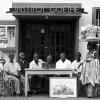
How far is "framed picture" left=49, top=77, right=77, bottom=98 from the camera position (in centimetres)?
1116

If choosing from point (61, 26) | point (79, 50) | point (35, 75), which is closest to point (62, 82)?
point (35, 75)

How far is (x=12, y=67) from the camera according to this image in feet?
39.2

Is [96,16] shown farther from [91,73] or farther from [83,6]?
[91,73]

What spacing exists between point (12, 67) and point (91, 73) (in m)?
2.59

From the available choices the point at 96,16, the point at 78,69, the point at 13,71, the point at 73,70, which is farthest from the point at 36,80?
the point at 96,16

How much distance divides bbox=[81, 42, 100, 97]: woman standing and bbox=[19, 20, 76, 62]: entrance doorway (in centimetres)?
282

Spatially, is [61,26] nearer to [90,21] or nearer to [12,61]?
[90,21]

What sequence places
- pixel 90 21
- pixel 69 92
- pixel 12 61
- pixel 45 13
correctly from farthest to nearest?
pixel 90 21 < pixel 45 13 < pixel 12 61 < pixel 69 92

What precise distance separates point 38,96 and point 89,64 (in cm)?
189

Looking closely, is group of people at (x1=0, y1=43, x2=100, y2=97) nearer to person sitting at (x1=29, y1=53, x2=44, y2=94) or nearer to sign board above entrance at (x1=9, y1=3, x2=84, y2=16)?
person sitting at (x1=29, y1=53, x2=44, y2=94)

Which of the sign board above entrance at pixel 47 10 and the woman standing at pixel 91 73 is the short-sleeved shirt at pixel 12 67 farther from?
the woman standing at pixel 91 73

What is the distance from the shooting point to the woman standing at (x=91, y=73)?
11.2m

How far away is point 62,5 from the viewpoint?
13.1 m

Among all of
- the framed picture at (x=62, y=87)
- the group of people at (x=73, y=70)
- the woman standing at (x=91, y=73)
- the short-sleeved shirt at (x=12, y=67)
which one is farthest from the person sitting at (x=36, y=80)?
the woman standing at (x=91, y=73)
